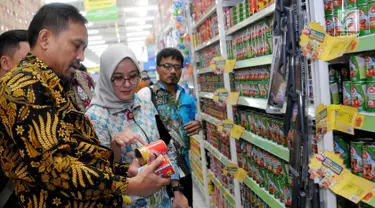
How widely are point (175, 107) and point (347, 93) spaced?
181 cm

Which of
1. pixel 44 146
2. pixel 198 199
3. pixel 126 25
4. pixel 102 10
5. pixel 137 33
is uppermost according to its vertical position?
pixel 126 25

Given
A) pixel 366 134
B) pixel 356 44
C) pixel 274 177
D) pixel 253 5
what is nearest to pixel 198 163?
pixel 274 177

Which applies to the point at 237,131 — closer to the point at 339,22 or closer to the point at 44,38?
the point at 339,22

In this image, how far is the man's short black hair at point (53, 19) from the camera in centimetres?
126

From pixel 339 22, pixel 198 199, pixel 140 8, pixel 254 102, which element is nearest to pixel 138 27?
pixel 140 8

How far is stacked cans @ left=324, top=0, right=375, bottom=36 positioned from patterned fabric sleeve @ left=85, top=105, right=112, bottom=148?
3.93ft

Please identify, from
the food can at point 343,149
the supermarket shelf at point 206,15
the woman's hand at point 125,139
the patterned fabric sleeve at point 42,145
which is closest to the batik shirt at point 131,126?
the woman's hand at point 125,139

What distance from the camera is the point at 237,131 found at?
2.64 m

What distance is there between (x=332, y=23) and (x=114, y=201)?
1193 mm

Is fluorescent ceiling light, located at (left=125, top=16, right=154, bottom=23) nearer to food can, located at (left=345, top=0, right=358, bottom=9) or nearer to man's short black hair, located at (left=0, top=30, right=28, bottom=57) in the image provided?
man's short black hair, located at (left=0, top=30, right=28, bottom=57)

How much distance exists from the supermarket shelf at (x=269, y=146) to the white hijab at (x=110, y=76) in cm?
86

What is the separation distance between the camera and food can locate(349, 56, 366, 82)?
4.34 feet

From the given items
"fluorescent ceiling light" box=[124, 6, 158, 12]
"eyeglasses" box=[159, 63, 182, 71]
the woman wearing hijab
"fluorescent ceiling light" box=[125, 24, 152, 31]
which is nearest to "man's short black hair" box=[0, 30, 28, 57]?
the woman wearing hijab

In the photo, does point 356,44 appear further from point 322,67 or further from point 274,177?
point 274,177
